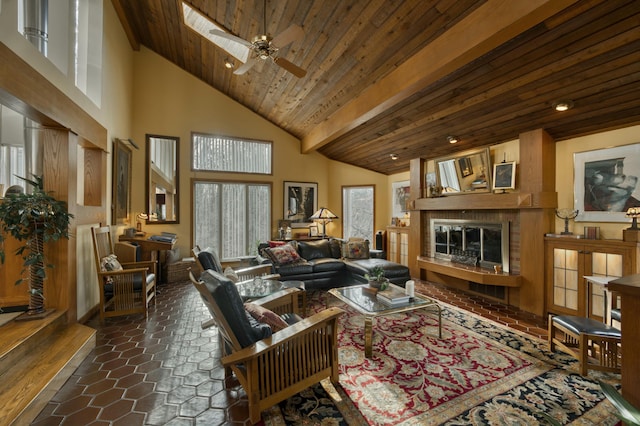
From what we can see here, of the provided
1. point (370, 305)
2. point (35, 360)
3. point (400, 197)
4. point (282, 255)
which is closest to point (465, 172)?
point (400, 197)

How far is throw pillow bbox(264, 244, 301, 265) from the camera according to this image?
15.6ft

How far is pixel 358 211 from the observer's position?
7.56 meters

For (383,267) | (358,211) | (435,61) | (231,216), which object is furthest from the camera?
(358,211)

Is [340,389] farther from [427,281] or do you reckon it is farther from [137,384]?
[427,281]

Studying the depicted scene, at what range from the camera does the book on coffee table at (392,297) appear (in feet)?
10.3

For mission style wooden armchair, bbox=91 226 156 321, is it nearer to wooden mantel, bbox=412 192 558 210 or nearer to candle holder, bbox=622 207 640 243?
wooden mantel, bbox=412 192 558 210

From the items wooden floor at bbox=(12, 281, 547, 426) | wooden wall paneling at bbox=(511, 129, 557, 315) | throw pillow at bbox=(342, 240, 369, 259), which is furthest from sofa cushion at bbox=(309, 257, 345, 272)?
wooden wall paneling at bbox=(511, 129, 557, 315)

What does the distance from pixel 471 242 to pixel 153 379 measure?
4.87 meters

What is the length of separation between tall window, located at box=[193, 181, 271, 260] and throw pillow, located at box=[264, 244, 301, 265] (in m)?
1.94

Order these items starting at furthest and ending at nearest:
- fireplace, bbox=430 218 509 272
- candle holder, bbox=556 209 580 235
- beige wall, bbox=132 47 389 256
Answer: beige wall, bbox=132 47 389 256 < fireplace, bbox=430 218 509 272 < candle holder, bbox=556 209 580 235

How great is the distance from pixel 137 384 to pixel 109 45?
191 inches

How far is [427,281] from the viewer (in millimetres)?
5621

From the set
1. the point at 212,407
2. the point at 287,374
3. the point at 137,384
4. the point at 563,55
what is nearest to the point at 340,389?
the point at 287,374

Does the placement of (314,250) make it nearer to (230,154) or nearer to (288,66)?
(230,154)
